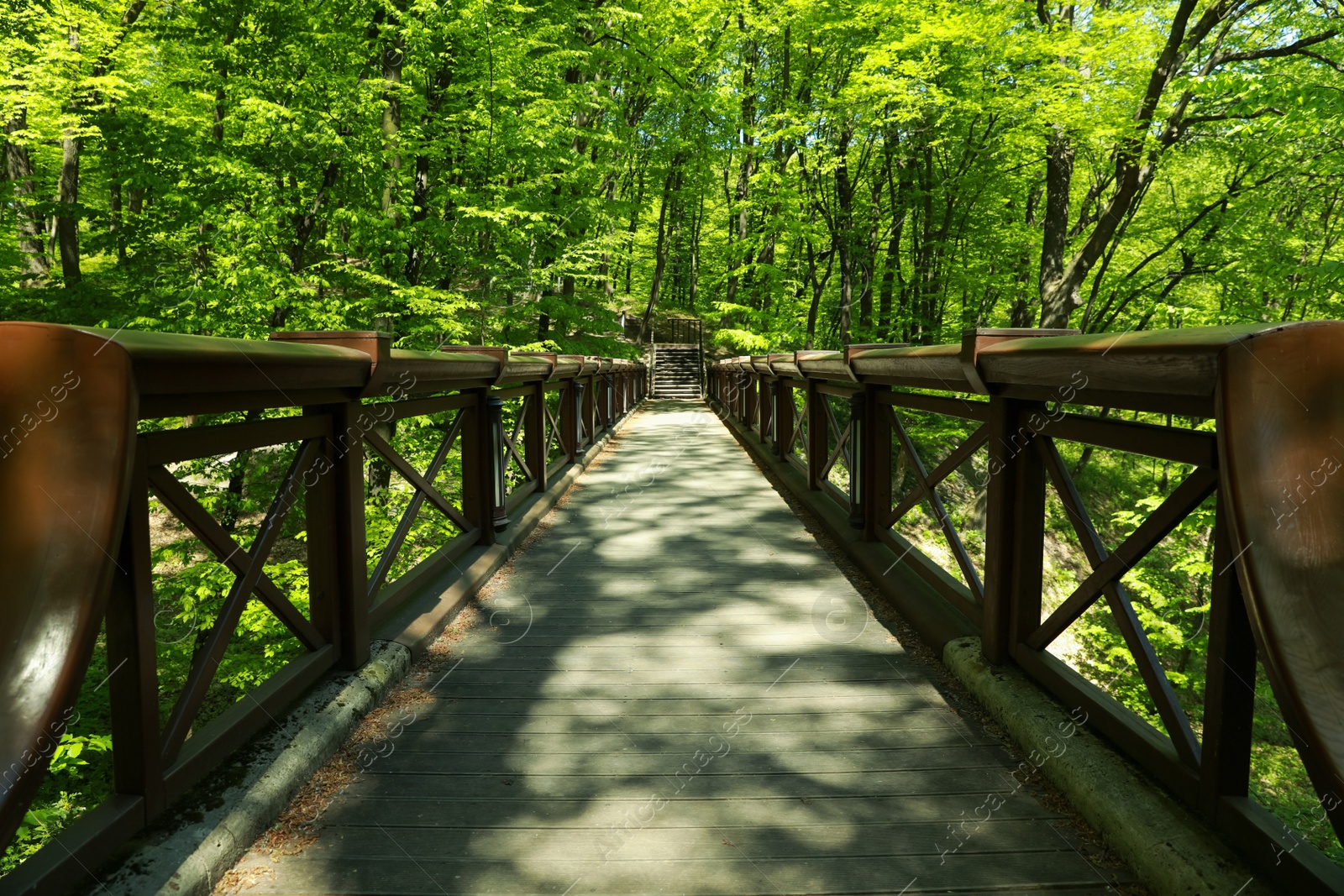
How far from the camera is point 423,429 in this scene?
945 cm

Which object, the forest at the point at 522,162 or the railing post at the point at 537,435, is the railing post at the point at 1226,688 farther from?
the forest at the point at 522,162

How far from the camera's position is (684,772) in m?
2.60

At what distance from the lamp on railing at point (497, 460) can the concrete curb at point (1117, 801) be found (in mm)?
3230

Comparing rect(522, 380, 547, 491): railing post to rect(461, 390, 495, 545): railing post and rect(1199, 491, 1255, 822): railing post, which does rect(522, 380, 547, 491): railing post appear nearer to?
rect(461, 390, 495, 545): railing post

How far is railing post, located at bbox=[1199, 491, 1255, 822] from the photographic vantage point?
5.87 ft

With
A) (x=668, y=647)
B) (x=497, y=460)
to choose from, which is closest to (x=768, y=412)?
(x=497, y=460)

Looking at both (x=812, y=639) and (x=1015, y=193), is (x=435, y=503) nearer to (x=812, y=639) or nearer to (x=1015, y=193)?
(x=812, y=639)

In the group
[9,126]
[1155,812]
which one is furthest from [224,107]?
[1155,812]

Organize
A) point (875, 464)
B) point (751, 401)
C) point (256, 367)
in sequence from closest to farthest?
point (256, 367) < point (875, 464) < point (751, 401)

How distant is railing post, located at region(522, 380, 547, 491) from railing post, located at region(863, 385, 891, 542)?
3.01m

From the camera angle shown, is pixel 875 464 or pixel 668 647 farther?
pixel 875 464

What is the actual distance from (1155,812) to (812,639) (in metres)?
1.93

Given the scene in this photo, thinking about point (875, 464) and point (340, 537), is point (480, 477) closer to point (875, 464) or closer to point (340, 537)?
point (340, 537)

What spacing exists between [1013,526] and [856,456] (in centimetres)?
217
